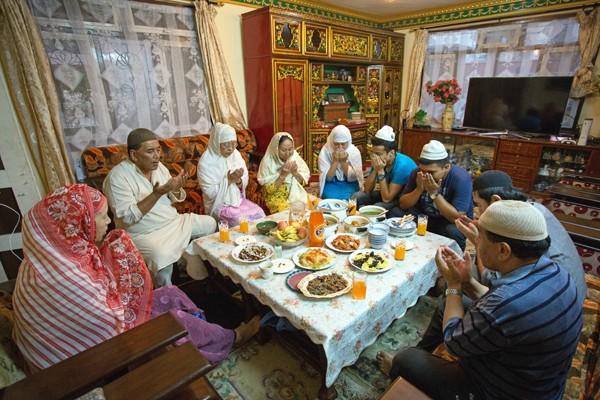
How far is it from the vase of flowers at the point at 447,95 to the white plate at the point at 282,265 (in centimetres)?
446

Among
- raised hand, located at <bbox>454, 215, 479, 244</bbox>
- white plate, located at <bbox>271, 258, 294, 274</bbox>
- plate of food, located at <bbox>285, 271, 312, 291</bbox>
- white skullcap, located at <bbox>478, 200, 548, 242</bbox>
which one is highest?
white skullcap, located at <bbox>478, 200, 548, 242</bbox>

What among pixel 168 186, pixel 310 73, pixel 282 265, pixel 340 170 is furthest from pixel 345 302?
pixel 310 73

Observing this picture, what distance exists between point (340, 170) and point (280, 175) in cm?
62

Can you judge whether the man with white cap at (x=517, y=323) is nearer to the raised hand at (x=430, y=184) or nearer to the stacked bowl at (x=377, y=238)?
the stacked bowl at (x=377, y=238)

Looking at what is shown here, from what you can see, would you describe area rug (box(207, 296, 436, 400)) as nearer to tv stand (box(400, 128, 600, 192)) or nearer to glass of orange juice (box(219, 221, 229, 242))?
glass of orange juice (box(219, 221, 229, 242))

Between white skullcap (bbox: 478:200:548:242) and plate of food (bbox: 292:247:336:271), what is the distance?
79 centimetres

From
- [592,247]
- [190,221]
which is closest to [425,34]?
[592,247]

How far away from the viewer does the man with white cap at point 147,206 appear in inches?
82.2

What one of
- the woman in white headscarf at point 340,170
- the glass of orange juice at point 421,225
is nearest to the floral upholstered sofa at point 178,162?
the woman in white headscarf at point 340,170

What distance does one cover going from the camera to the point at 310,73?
13.6ft

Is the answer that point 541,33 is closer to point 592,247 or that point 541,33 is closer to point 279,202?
point 592,247

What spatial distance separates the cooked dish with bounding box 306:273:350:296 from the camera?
1370mm

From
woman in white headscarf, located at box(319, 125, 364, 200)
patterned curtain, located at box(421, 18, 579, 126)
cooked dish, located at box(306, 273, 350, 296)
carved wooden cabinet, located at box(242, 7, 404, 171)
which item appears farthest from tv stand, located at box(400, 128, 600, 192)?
cooked dish, located at box(306, 273, 350, 296)

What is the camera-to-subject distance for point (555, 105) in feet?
13.4
